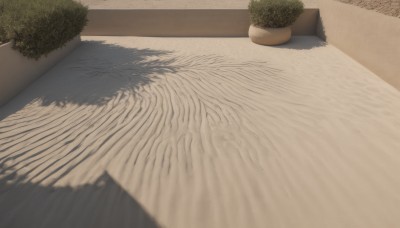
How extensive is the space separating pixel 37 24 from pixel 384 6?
774 centimetres

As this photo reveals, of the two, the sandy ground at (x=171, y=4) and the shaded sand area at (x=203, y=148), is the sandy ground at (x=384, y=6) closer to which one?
the shaded sand area at (x=203, y=148)

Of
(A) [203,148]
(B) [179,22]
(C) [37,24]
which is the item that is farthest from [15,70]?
(B) [179,22]

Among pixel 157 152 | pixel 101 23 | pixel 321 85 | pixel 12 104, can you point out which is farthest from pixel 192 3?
pixel 157 152

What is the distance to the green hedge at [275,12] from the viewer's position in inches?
318

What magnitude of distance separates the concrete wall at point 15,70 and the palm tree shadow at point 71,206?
290 centimetres

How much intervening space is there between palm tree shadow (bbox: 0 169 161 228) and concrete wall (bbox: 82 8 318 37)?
23.7 feet

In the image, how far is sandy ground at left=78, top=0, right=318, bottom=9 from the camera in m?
9.75

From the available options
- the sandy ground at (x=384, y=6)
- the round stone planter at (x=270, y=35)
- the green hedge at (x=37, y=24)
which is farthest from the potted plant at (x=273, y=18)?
the green hedge at (x=37, y=24)

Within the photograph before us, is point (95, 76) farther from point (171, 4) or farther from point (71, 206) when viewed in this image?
point (171, 4)

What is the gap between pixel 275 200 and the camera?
9.84 ft

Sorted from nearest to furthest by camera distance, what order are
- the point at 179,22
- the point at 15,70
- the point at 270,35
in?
the point at 15,70
the point at 270,35
the point at 179,22

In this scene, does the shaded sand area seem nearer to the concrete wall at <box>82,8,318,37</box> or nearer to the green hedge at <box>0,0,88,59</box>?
the green hedge at <box>0,0,88,59</box>

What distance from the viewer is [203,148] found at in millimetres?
3895

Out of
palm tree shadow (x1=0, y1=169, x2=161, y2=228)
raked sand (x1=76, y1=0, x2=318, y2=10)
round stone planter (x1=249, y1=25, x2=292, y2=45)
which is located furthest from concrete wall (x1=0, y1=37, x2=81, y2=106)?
round stone planter (x1=249, y1=25, x2=292, y2=45)
